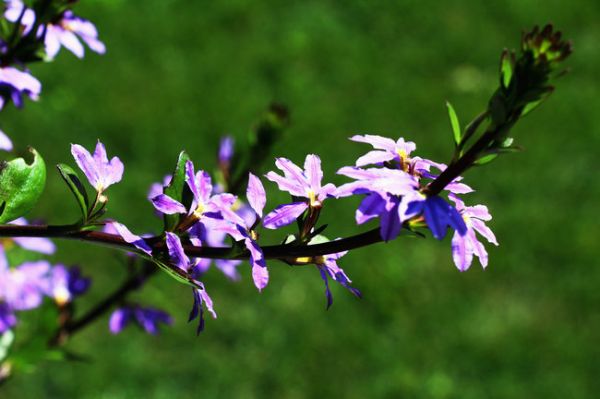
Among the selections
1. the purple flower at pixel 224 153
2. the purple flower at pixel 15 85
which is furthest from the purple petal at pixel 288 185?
the purple flower at pixel 224 153

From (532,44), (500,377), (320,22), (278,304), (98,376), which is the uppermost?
(532,44)

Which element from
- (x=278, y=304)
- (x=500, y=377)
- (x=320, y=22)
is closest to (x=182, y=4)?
(x=320, y=22)

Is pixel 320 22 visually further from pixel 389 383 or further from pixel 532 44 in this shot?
pixel 532 44

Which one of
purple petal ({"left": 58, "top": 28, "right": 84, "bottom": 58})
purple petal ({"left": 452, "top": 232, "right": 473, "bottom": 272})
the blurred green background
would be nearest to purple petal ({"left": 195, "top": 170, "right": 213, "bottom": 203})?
purple petal ({"left": 452, "top": 232, "right": 473, "bottom": 272})

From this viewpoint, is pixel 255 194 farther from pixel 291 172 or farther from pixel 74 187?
pixel 74 187

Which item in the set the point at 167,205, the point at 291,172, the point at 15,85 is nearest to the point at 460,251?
the point at 291,172

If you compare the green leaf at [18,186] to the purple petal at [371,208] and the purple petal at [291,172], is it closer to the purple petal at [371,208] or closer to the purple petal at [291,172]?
the purple petal at [291,172]

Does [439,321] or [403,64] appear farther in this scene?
[403,64]
